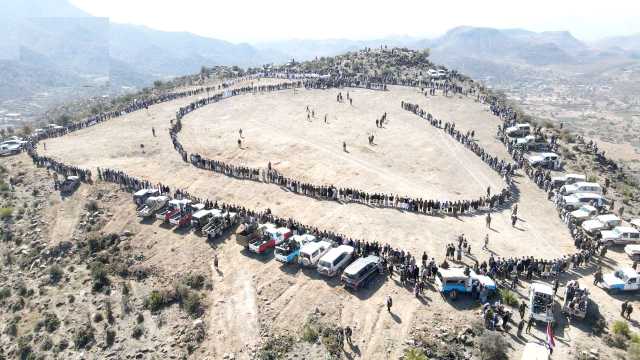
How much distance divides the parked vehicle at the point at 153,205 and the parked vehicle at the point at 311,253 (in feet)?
56.8

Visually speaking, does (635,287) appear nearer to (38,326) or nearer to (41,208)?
(38,326)

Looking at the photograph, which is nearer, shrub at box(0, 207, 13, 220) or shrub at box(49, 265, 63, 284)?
shrub at box(49, 265, 63, 284)

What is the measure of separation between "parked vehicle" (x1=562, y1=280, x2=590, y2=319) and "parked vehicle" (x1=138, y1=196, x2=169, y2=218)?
111ft

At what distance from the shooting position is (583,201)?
40750 mm

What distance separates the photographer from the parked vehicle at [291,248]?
3198cm

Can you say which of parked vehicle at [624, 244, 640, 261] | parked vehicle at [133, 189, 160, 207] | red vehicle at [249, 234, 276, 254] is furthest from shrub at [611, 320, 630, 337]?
parked vehicle at [133, 189, 160, 207]

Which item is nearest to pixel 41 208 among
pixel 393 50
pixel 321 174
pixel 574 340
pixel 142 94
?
pixel 321 174

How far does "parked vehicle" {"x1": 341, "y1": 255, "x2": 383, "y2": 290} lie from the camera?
93.5 ft

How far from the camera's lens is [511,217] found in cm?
3912

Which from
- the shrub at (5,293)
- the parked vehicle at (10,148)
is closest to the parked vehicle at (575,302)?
the shrub at (5,293)


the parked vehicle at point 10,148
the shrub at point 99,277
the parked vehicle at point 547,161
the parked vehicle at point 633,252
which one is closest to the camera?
the parked vehicle at point 633,252

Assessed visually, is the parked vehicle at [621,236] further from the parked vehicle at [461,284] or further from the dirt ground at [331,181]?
the parked vehicle at [461,284]

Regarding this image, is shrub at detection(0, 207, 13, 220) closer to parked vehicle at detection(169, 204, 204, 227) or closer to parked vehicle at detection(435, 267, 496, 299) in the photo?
parked vehicle at detection(169, 204, 204, 227)

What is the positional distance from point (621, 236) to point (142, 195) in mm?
41892
